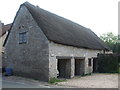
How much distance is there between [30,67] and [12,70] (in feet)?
10.6

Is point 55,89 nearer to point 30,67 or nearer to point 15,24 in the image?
point 30,67

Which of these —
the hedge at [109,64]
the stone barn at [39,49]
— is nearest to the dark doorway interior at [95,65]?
the hedge at [109,64]

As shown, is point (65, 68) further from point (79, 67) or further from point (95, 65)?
point (95, 65)

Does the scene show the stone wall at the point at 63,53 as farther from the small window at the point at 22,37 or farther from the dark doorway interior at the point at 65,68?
the small window at the point at 22,37

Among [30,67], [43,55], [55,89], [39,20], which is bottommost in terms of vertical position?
[55,89]

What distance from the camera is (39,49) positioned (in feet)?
55.3

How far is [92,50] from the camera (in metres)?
24.3

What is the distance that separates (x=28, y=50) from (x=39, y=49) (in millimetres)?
1698

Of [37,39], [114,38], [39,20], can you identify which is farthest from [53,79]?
[114,38]

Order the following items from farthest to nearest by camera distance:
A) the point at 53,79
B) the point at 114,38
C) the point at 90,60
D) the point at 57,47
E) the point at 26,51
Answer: the point at 114,38
the point at 90,60
the point at 26,51
the point at 57,47
the point at 53,79

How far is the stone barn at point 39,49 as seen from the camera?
16.3 m

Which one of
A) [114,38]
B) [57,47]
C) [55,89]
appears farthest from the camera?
[114,38]

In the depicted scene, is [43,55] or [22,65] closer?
[43,55]

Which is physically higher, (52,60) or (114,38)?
(114,38)
